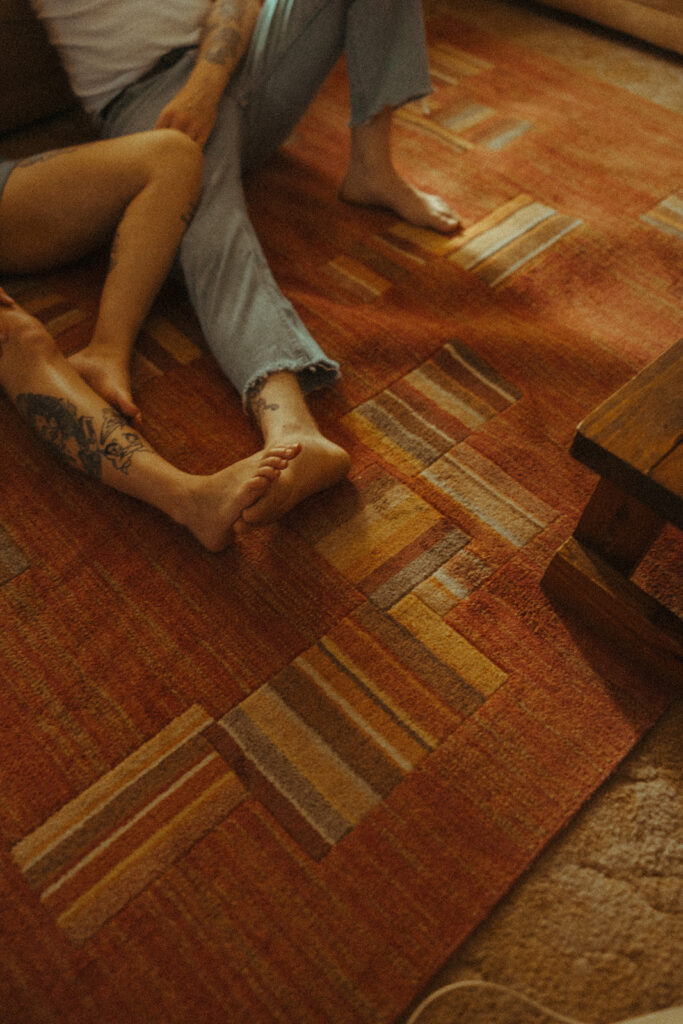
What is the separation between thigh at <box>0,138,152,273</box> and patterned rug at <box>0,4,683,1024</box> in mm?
168

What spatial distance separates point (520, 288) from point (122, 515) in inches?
32.7

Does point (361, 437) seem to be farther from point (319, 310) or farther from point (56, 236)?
point (56, 236)

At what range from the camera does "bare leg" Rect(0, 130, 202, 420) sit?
1.04m

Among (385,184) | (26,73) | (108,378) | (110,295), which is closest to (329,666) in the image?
(108,378)

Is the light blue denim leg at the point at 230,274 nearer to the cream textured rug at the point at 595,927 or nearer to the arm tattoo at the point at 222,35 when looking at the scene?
the arm tattoo at the point at 222,35

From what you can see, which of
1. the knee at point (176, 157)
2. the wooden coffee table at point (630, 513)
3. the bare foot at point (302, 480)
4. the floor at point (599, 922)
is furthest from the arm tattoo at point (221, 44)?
the floor at point (599, 922)

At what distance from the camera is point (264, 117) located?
126 centimetres

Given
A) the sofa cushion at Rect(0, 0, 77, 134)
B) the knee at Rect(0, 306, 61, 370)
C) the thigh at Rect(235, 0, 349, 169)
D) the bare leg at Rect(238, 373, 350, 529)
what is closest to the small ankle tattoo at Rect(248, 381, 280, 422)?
the bare leg at Rect(238, 373, 350, 529)

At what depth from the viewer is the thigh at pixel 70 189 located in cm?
104

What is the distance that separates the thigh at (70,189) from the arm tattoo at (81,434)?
0.32m

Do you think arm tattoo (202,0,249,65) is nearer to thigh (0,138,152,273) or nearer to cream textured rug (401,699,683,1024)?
thigh (0,138,152,273)

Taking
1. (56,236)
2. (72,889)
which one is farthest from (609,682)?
(56,236)

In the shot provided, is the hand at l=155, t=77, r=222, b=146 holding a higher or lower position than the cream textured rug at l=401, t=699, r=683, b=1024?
higher

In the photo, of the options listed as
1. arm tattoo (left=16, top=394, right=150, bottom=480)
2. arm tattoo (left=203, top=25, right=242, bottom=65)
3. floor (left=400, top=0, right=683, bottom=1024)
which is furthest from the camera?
arm tattoo (left=203, top=25, right=242, bottom=65)
